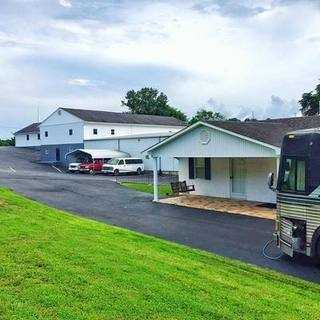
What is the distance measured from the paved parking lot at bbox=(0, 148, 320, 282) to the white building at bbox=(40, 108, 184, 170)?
22911 mm

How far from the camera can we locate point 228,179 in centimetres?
2530

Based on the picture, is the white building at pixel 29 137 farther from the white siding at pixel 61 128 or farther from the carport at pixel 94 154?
the carport at pixel 94 154

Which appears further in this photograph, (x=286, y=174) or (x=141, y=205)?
(x=141, y=205)

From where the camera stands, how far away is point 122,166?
46219 millimetres

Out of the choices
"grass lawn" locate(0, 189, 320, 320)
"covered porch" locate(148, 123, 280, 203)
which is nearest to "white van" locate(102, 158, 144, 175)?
"covered porch" locate(148, 123, 280, 203)

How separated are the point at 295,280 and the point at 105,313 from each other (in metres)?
5.80

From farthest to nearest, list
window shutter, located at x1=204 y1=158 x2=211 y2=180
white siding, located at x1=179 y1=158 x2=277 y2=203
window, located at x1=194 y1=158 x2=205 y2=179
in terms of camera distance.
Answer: window, located at x1=194 y1=158 x2=205 y2=179, window shutter, located at x1=204 y1=158 x2=211 y2=180, white siding, located at x1=179 y1=158 x2=277 y2=203

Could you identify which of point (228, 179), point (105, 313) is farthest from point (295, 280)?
point (228, 179)

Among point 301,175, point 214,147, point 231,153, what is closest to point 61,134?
point 214,147

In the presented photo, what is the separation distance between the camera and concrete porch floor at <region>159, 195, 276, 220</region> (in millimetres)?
20172

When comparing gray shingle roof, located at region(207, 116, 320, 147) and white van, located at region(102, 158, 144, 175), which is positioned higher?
gray shingle roof, located at region(207, 116, 320, 147)

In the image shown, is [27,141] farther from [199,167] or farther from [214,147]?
[214,147]

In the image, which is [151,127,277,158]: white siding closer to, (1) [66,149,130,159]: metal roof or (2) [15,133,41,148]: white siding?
(1) [66,149,130,159]: metal roof

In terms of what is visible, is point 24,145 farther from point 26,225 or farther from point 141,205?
point 26,225
